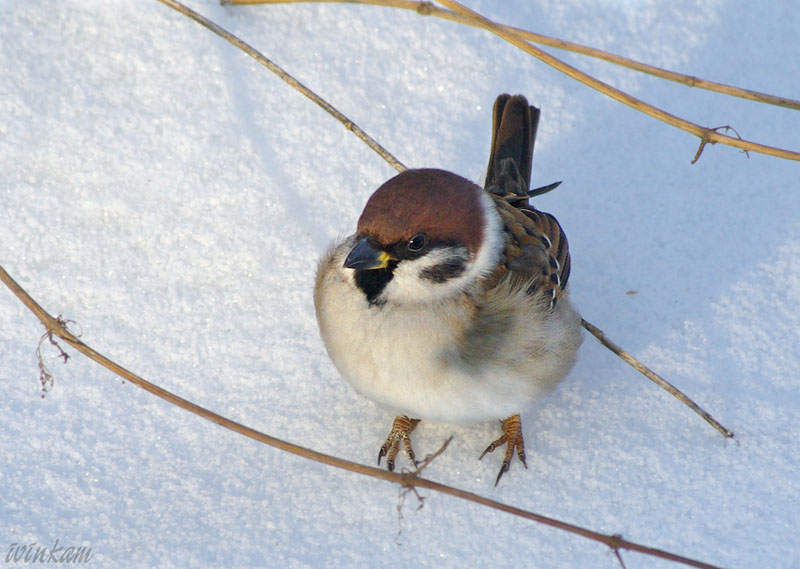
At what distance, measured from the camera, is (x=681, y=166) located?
3539mm

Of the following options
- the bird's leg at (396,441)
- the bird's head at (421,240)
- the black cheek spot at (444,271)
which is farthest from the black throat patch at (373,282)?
the bird's leg at (396,441)

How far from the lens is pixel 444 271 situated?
7.97 ft

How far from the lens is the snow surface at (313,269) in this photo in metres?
2.39

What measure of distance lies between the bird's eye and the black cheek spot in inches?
3.2

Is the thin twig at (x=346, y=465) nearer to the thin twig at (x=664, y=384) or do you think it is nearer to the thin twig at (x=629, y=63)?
the thin twig at (x=664, y=384)

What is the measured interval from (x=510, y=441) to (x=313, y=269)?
39.8 inches

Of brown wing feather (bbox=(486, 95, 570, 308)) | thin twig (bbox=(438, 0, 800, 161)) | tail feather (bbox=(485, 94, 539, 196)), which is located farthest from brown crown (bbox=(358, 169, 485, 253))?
tail feather (bbox=(485, 94, 539, 196))

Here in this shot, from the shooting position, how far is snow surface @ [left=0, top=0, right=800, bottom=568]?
2391mm

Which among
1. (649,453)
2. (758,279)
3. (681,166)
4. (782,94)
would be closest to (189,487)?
(649,453)

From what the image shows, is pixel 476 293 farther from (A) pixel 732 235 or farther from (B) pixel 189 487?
(A) pixel 732 235

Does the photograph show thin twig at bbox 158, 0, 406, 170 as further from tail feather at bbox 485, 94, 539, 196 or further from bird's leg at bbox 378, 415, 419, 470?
bird's leg at bbox 378, 415, 419, 470

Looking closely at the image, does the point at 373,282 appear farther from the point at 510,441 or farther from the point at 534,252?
the point at 510,441

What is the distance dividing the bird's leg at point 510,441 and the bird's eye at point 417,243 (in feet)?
2.48

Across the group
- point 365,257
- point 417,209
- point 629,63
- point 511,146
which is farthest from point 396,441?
point 629,63
